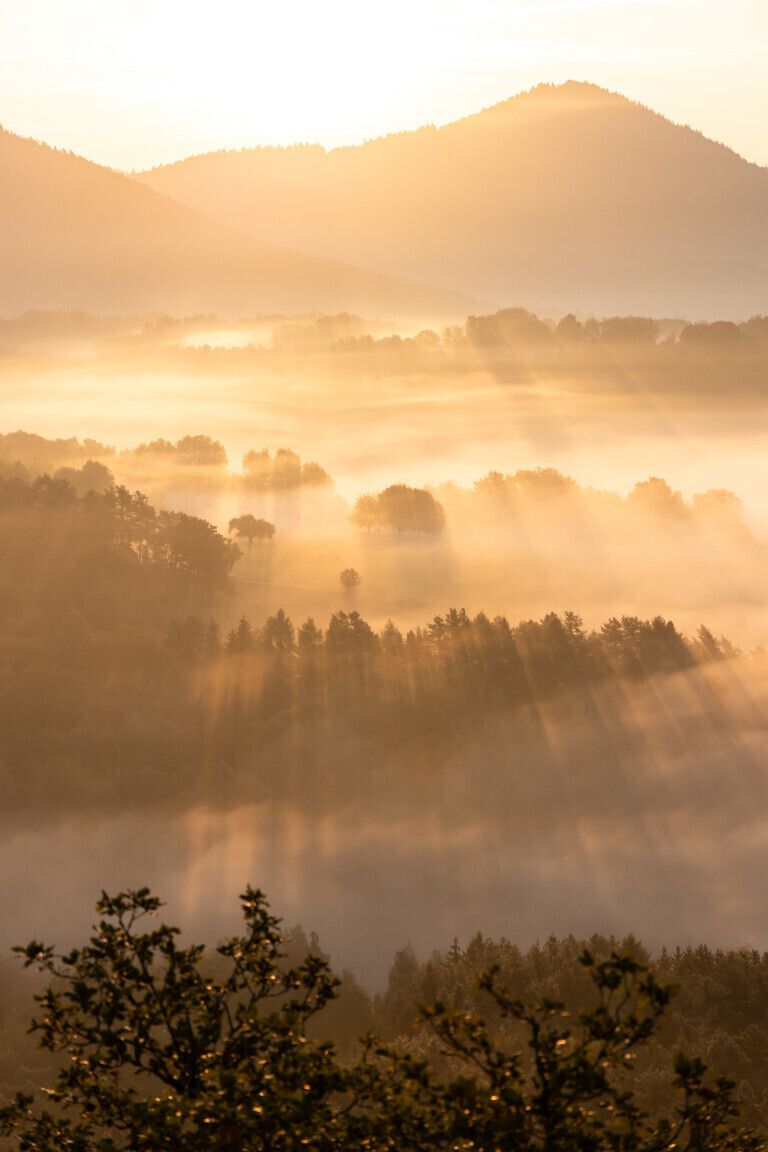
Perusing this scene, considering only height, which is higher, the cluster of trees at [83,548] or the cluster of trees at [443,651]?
the cluster of trees at [83,548]

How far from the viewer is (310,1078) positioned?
15.1 meters

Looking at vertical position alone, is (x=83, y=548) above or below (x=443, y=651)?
above

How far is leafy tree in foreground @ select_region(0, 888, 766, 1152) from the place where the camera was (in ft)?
45.5

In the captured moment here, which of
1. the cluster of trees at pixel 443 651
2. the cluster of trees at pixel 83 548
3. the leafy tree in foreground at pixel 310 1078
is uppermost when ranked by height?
the cluster of trees at pixel 83 548

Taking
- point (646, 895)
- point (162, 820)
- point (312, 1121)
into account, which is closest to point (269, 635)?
point (162, 820)

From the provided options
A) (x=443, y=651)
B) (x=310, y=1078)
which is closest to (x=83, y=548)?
(x=443, y=651)

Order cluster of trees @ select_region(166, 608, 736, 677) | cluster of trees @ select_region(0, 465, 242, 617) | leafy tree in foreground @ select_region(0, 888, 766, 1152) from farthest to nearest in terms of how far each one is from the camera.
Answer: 1. cluster of trees @ select_region(166, 608, 736, 677)
2. cluster of trees @ select_region(0, 465, 242, 617)
3. leafy tree in foreground @ select_region(0, 888, 766, 1152)

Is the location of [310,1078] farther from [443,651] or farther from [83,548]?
[443,651]

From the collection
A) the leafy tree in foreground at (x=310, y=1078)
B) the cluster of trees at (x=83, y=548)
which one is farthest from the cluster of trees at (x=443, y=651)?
the leafy tree in foreground at (x=310, y=1078)

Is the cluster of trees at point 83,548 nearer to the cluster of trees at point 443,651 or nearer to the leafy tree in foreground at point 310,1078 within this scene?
the cluster of trees at point 443,651

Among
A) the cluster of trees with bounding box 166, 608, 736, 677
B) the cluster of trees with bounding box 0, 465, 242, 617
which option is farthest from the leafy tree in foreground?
the cluster of trees with bounding box 0, 465, 242, 617

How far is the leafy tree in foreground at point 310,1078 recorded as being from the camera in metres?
13.9

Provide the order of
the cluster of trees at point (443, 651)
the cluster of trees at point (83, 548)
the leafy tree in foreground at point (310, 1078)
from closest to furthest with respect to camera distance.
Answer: the leafy tree in foreground at point (310, 1078), the cluster of trees at point (83, 548), the cluster of trees at point (443, 651)

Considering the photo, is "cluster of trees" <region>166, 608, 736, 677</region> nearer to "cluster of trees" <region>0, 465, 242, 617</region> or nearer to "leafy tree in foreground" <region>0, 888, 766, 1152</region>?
"cluster of trees" <region>0, 465, 242, 617</region>
